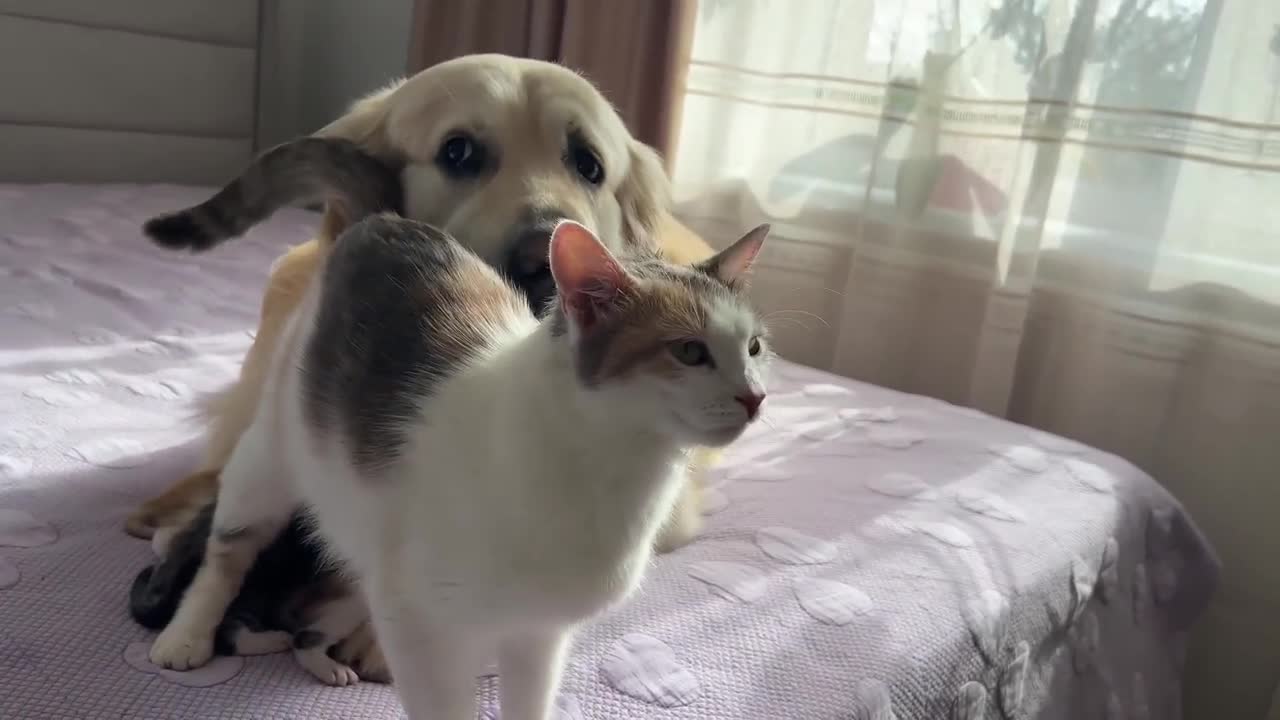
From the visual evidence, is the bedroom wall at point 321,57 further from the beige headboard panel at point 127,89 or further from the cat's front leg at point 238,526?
the cat's front leg at point 238,526

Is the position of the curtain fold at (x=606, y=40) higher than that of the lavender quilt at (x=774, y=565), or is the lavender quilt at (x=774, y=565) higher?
the curtain fold at (x=606, y=40)

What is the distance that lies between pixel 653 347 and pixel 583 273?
58 millimetres

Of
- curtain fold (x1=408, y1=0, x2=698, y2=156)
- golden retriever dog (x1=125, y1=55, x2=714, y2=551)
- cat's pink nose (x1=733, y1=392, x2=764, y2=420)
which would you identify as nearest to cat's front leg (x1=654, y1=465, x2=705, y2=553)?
golden retriever dog (x1=125, y1=55, x2=714, y2=551)

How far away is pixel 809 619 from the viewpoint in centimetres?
78

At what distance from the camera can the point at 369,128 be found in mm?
885

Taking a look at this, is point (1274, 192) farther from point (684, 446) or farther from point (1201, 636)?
point (684, 446)

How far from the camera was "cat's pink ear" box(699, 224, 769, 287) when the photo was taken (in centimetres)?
63

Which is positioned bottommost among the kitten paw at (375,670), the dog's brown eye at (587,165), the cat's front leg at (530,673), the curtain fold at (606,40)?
the kitten paw at (375,670)

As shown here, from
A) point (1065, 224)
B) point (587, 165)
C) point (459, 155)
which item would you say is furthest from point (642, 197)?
point (1065, 224)

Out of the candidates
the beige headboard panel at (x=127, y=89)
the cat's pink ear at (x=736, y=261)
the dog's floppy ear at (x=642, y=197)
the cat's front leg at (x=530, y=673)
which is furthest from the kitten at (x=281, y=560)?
the beige headboard panel at (x=127, y=89)

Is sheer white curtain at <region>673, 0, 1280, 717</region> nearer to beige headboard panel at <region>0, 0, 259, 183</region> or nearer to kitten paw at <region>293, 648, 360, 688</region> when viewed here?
kitten paw at <region>293, 648, 360, 688</region>

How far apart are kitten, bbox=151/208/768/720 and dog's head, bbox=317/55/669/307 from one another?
131mm

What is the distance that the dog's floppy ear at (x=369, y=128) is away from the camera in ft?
2.85

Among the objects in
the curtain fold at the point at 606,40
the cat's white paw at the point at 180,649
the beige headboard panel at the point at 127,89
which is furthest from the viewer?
the beige headboard panel at the point at 127,89
